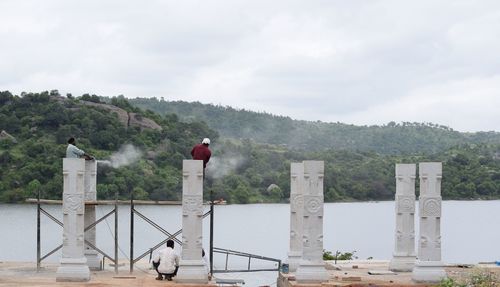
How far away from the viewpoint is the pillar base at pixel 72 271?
2034 centimetres

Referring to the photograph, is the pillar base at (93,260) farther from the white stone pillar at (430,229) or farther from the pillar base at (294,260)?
the white stone pillar at (430,229)

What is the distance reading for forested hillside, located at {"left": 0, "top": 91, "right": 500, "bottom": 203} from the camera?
59.3 metres

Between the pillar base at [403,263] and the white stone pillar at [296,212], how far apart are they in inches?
91.2

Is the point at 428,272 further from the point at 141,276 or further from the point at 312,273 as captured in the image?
the point at 141,276

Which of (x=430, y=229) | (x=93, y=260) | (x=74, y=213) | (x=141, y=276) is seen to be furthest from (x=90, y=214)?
(x=430, y=229)

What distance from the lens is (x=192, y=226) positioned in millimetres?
20750

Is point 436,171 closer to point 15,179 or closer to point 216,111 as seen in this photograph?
point 15,179

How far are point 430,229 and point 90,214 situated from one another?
771 centimetres

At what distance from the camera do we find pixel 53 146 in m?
61.9

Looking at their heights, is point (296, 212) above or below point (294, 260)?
above

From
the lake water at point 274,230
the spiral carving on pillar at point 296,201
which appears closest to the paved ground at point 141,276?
the spiral carving on pillar at point 296,201

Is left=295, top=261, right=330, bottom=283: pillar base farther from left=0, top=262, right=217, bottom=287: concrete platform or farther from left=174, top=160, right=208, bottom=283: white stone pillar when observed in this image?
left=174, top=160, right=208, bottom=283: white stone pillar

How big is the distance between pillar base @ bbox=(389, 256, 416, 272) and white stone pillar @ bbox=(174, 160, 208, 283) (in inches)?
211

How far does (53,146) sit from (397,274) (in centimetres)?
4167
